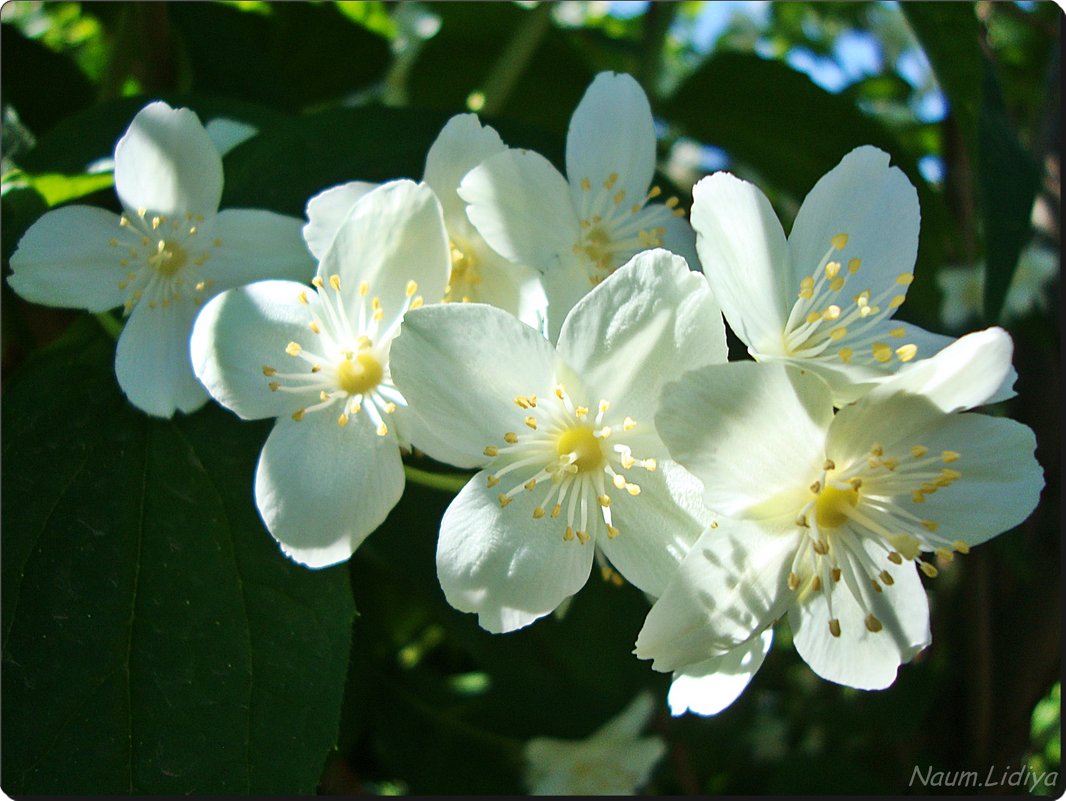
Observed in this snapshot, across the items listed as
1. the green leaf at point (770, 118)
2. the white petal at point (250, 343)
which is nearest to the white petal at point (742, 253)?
the white petal at point (250, 343)

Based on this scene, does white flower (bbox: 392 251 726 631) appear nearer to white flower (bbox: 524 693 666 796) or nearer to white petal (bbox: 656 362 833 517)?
white petal (bbox: 656 362 833 517)

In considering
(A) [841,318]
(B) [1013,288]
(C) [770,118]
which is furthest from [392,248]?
(B) [1013,288]

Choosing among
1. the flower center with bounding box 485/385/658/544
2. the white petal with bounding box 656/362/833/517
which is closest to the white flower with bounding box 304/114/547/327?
the flower center with bounding box 485/385/658/544

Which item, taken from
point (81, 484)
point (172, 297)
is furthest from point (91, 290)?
point (81, 484)

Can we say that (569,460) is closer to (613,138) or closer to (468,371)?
(468,371)

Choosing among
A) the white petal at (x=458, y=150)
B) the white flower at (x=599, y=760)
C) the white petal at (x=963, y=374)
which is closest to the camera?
the white petal at (x=963, y=374)

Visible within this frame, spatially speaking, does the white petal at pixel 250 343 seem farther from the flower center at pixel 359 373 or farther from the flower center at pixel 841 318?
the flower center at pixel 841 318

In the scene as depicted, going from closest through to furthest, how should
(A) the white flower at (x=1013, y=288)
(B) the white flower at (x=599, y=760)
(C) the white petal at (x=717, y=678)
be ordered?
(C) the white petal at (x=717, y=678), (B) the white flower at (x=599, y=760), (A) the white flower at (x=1013, y=288)
